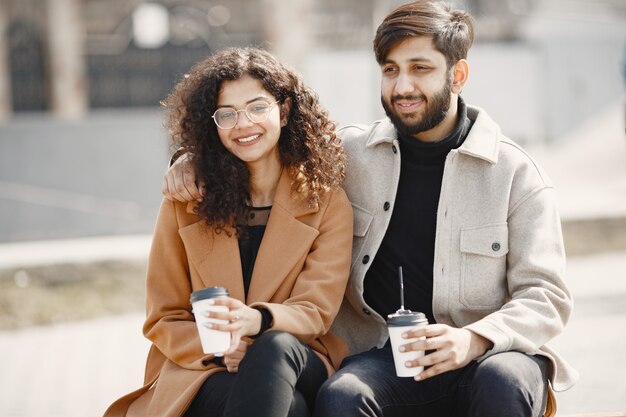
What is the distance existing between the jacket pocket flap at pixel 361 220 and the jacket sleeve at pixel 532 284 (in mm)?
517

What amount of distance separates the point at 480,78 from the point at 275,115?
1850 cm

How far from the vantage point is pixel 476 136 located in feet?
12.8

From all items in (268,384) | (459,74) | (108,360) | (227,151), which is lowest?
(108,360)

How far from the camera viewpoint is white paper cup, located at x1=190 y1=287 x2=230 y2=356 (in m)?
3.28

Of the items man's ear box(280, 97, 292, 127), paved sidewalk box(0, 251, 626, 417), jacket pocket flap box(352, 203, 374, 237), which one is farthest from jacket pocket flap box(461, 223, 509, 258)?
paved sidewalk box(0, 251, 626, 417)

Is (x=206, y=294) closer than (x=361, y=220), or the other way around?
(x=206, y=294)

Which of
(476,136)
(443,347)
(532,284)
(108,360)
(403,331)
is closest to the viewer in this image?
(403,331)

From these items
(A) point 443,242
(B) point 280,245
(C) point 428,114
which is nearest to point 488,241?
(A) point 443,242

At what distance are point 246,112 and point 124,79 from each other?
12.0 meters

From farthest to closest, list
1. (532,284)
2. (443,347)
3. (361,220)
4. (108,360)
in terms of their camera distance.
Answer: (108,360) → (361,220) → (532,284) → (443,347)

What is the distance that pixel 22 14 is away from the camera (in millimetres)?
15719

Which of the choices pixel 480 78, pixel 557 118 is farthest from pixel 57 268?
pixel 557 118

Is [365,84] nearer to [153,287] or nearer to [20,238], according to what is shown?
[20,238]

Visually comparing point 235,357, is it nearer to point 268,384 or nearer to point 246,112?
point 268,384
